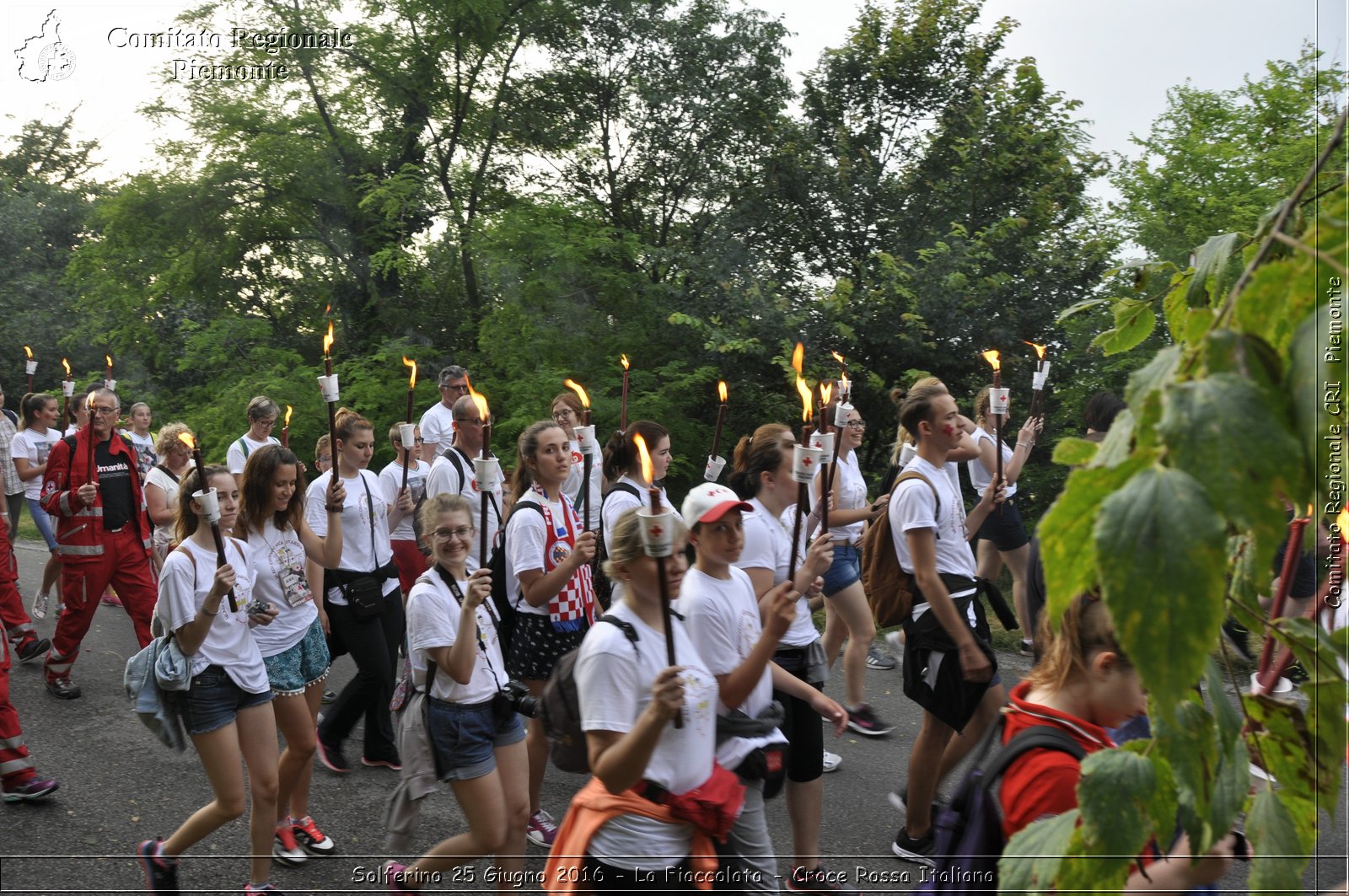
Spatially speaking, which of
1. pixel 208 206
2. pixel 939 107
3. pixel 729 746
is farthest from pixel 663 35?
pixel 729 746

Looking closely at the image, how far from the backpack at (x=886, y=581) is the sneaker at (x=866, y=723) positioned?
1.70 meters

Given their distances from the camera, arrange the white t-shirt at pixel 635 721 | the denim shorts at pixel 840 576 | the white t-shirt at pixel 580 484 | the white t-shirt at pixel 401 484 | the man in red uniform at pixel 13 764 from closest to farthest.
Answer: the white t-shirt at pixel 635 721, the man in red uniform at pixel 13 764, the denim shorts at pixel 840 576, the white t-shirt at pixel 580 484, the white t-shirt at pixel 401 484

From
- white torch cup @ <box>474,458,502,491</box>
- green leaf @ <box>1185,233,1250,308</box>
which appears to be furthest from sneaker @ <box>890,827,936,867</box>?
green leaf @ <box>1185,233,1250,308</box>

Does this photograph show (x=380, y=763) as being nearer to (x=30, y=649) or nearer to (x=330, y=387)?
(x=330, y=387)

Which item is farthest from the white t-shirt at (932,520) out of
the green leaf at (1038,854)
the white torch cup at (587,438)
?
the green leaf at (1038,854)

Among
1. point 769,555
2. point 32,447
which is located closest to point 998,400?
point 769,555

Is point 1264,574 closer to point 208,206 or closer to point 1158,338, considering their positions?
point 1158,338

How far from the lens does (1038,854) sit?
147 cm

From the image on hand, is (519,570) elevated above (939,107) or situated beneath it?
situated beneath

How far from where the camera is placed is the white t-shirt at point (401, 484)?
756cm

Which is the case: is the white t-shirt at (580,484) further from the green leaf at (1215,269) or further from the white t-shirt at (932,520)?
the green leaf at (1215,269)

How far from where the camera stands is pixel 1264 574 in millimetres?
1037

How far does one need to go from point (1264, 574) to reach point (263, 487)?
195 inches

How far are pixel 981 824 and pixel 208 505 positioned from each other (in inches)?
139
